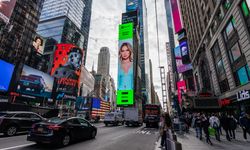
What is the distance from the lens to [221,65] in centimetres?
2736

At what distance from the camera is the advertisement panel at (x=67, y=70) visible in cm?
5125

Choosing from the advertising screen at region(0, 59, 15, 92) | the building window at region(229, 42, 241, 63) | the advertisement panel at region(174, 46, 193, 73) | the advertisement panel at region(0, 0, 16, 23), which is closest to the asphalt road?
the building window at region(229, 42, 241, 63)

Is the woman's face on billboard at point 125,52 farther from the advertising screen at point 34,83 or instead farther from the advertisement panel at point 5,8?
the advertisement panel at point 5,8

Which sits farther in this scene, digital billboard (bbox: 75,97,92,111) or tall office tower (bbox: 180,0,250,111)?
digital billboard (bbox: 75,97,92,111)

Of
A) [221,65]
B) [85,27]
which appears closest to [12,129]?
[221,65]

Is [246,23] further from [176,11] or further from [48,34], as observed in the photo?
[48,34]

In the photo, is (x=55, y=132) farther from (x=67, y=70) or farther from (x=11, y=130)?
(x=67, y=70)

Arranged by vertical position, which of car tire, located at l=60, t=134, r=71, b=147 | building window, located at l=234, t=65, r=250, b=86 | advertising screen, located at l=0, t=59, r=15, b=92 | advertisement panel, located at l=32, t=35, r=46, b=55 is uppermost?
advertisement panel, located at l=32, t=35, r=46, b=55

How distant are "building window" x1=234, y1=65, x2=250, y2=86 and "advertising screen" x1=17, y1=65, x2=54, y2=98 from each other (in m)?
44.0

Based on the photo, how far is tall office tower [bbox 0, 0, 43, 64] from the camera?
4586cm

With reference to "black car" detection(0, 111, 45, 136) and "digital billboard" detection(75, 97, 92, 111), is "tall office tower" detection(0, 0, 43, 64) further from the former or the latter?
"black car" detection(0, 111, 45, 136)

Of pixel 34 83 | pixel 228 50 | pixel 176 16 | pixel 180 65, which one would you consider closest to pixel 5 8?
pixel 34 83

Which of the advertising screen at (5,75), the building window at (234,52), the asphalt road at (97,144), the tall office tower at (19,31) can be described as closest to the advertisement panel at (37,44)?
the tall office tower at (19,31)

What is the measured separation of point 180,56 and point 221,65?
95.6ft
